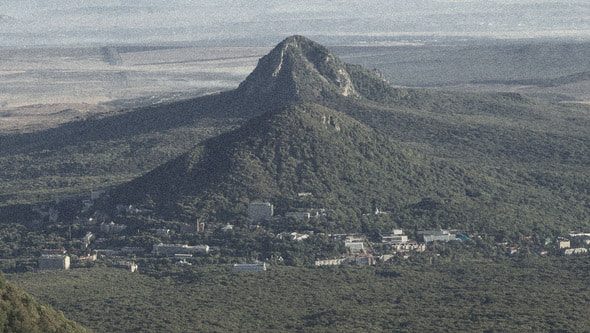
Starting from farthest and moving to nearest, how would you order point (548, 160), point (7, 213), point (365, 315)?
1. point (548, 160)
2. point (7, 213)
3. point (365, 315)

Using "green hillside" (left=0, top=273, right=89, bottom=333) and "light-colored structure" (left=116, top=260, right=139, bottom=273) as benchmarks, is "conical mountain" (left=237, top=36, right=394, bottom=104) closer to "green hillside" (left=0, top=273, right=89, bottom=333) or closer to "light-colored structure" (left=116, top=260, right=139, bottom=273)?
"light-colored structure" (left=116, top=260, right=139, bottom=273)

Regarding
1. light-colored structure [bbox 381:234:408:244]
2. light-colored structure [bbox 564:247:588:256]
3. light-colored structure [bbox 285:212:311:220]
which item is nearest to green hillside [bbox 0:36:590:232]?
light-colored structure [bbox 285:212:311:220]

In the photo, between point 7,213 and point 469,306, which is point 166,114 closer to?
point 7,213

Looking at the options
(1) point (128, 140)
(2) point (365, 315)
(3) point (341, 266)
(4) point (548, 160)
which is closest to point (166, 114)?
(1) point (128, 140)

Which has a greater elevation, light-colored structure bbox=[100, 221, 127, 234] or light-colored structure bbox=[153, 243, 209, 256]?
light-colored structure bbox=[100, 221, 127, 234]

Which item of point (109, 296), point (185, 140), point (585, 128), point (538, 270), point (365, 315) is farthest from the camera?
point (585, 128)

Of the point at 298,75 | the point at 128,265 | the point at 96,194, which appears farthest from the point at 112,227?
the point at 298,75

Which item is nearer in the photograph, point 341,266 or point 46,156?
point 341,266
